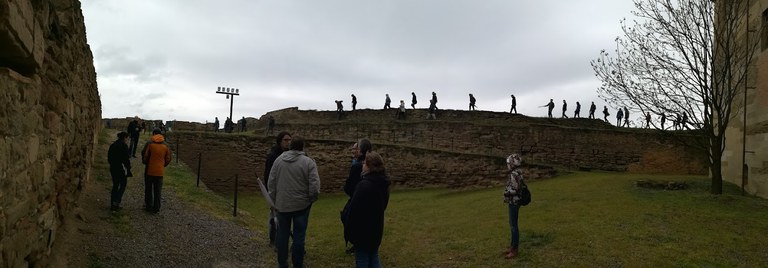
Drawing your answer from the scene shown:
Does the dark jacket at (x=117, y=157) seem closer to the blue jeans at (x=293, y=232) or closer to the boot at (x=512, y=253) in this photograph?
the blue jeans at (x=293, y=232)

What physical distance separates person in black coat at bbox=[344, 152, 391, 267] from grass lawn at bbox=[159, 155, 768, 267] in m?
2.36

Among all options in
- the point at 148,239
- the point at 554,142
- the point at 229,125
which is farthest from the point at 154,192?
the point at 229,125

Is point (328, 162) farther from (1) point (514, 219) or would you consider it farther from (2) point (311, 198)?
(2) point (311, 198)

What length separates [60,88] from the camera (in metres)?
4.82

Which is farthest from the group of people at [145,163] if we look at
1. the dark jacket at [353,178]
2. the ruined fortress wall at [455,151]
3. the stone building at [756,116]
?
the stone building at [756,116]

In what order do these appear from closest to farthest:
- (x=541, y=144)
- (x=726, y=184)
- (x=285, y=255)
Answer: (x=285, y=255) < (x=726, y=184) < (x=541, y=144)

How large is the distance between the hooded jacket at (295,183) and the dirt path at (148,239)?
157cm

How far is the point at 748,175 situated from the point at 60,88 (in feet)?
50.0

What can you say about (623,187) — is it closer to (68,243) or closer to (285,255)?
(285,255)

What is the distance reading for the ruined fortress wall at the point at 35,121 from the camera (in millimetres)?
3020

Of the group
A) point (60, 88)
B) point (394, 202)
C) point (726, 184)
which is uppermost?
point (60, 88)

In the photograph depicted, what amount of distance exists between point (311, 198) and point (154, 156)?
412cm

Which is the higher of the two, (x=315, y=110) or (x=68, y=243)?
(x=315, y=110)

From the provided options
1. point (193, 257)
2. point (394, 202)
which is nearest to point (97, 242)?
point (193, 257)
